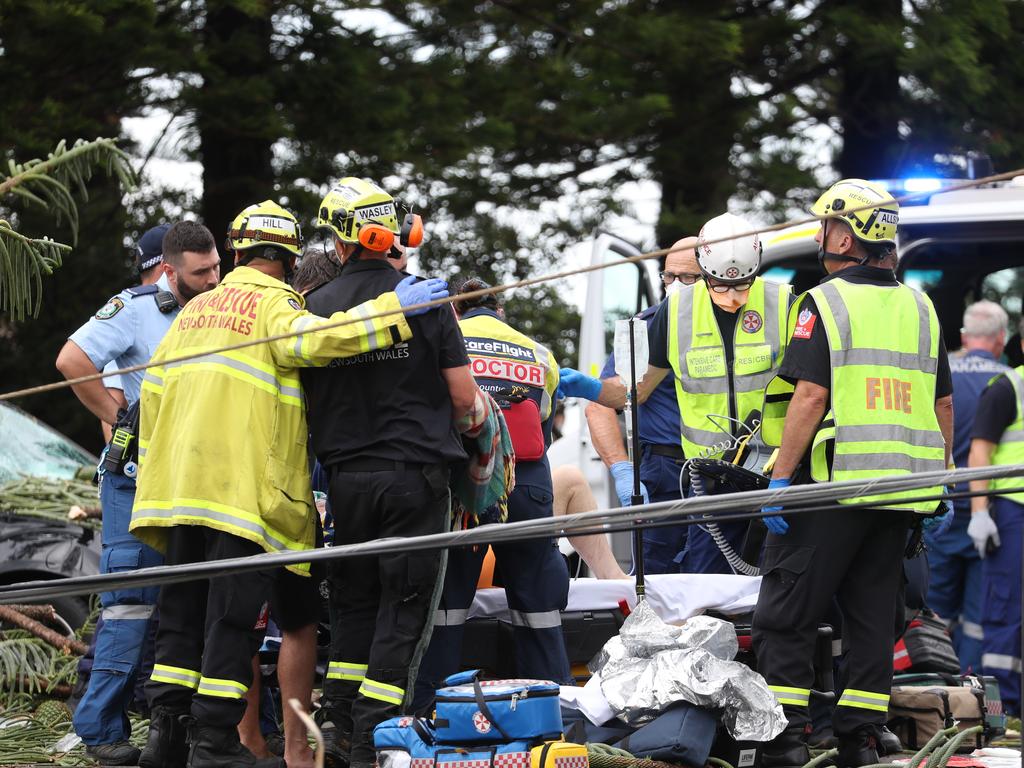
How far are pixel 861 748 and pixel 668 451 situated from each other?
2.14m

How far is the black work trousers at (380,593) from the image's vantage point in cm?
526

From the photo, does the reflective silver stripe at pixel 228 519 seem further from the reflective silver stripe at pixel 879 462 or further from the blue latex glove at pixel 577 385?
the reflective silver stripe at pixel 879 462

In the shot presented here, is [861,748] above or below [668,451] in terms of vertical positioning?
below

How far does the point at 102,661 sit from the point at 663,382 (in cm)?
303

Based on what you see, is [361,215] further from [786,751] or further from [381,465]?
[786,751]

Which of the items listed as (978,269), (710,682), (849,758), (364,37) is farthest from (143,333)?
(364,37)

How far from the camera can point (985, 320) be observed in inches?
367

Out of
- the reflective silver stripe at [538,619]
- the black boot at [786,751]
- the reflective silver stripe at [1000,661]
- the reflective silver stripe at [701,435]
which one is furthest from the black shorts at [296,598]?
the reflective silver stripe at [1000,661]

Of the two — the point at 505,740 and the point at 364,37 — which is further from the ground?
the point at 364,37

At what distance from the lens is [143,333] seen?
20.9 ft

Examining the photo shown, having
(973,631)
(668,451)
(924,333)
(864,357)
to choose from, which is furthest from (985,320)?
(864,357)

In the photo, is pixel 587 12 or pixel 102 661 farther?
pixel 587 12

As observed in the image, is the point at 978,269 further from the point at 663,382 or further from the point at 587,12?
the point at 587,12

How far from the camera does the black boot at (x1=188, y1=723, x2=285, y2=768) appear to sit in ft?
16.9
